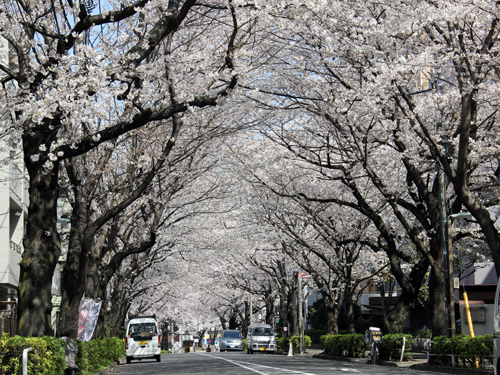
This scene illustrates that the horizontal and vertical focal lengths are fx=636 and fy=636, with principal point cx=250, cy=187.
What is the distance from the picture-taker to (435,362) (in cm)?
1884

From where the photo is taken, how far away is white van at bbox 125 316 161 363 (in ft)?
105

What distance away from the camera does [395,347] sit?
22766 millimetres

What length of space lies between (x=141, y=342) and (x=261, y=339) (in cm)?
1099

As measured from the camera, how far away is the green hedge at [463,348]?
1564 cm

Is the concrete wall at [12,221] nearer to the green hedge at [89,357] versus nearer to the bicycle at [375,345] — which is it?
the green hedge at [89,357]

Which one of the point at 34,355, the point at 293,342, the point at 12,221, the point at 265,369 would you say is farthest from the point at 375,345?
the point at 293,342

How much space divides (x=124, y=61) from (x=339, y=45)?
6.77m

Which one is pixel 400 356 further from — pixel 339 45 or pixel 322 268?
pixel 322 268

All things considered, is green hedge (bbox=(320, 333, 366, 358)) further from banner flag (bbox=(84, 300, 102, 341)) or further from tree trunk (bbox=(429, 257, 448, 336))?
banner flag (bbox=(84, 300, 102, 341))

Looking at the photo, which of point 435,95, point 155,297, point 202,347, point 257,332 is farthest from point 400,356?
point 202,347

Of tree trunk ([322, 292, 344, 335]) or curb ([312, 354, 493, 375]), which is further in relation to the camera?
tree trunk ([322, 292, 344, 335])

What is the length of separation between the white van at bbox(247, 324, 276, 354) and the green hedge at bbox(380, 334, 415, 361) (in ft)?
59.7

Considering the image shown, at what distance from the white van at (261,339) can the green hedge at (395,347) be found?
Result: 18208 mm

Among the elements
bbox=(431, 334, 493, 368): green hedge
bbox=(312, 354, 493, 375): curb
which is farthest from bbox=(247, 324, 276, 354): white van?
bbox=(431, 334, 493, 368): green hedge
